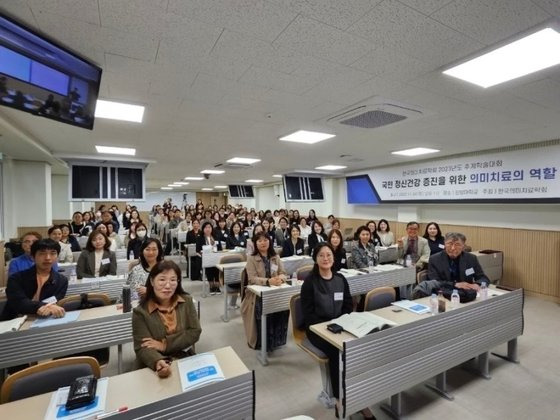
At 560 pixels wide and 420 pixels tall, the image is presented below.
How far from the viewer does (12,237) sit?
7.09 metres

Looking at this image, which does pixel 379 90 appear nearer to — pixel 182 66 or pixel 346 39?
pixel 346 39

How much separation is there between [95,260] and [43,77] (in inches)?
114

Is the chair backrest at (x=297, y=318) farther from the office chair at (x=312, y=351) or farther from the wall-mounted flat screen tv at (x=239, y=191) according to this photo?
the wall-mounted flat screen tv at (x=239, y=191)

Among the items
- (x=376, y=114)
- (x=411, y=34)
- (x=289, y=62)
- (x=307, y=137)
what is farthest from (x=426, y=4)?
(x=307, y=137)

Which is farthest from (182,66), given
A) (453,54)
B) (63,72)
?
(453,54)

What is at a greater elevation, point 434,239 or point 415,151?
point 415,151

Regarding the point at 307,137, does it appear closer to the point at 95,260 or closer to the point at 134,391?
the point at 95,260

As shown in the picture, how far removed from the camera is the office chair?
8.05 feet

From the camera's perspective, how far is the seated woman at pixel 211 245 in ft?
19.3

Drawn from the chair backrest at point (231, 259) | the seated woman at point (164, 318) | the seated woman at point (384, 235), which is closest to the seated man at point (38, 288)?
the seated woman at point (164, 318)

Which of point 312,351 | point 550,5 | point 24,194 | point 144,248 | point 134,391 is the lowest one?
point 312,351

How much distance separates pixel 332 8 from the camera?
5.49ft

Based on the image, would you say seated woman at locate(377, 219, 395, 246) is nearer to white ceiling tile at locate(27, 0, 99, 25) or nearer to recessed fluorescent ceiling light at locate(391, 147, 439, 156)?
recessed fluorescent ceiling light at locate(391, 147, 439, 156)

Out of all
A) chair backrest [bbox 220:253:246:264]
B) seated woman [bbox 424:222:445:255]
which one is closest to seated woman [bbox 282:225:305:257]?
chair backrest [bbox 220:253:246:264]
